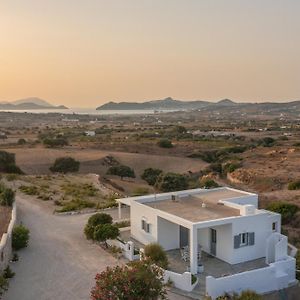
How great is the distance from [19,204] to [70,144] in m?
45.6

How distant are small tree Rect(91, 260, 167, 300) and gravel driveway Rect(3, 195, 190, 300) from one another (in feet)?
10.9

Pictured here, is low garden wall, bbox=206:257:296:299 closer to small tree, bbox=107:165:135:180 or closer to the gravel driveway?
the gravel driveway

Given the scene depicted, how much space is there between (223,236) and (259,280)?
8.40 feet

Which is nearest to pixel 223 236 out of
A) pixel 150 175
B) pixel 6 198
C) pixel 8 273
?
pixel 8 273

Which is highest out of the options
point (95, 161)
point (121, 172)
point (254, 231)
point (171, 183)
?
point (254, 231)

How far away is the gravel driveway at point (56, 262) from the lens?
17141 mm

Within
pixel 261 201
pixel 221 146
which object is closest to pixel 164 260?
pixel 261 201

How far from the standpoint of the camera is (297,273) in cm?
1962

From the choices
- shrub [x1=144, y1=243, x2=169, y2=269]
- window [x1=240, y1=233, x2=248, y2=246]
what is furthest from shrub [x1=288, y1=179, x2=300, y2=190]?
shrub [x1=144, y1=243, x2=169, y2=269]

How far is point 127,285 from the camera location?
1353 cm

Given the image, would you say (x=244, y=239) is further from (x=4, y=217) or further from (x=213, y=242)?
(x=4, y=217)

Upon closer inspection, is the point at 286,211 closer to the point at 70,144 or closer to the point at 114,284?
the point at 114,284

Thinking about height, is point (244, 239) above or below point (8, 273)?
above

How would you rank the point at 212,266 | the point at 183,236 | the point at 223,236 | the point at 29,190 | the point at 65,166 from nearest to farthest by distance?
the point at 212,266
the point at 223,236
the point at 183,236
the point at 29,190
the point at 65,166
